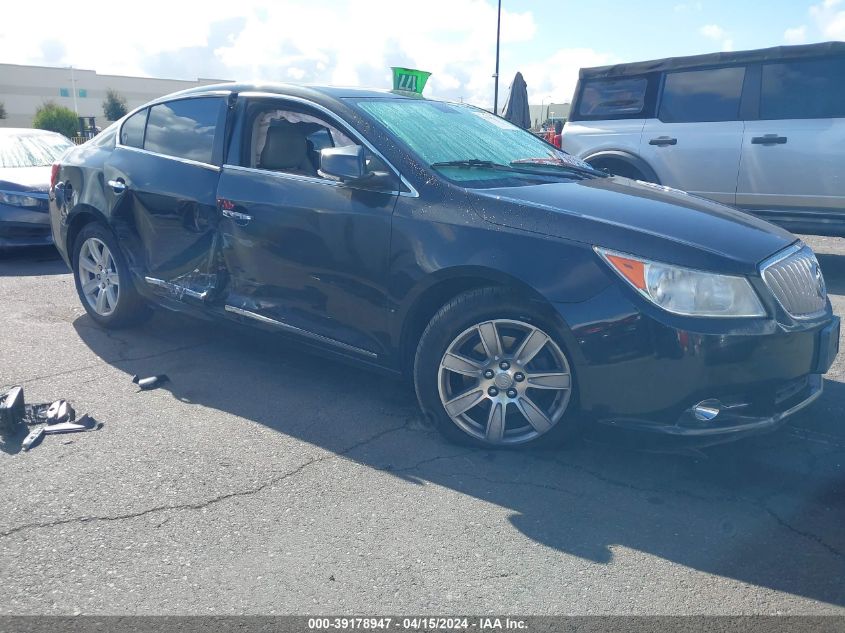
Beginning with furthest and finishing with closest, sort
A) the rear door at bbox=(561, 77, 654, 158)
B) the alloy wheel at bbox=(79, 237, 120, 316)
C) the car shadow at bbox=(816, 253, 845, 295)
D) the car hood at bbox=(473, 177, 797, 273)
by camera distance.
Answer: the rear door at bbox=(561, 77, 654, 158) → the car shadow at bbox=(816, 253, 845, 295) → the alloy wheel at bbox=(79, 237, 120, 316) → the car hood at bbox=(473, 177, 797, 273)

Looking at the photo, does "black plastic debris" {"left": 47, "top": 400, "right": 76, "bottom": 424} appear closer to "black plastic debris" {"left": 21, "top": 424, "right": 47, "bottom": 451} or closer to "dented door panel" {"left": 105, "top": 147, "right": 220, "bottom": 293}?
"black plastic debris" {"left": 21, "top": 424, "right": 47, "bottom": 451}

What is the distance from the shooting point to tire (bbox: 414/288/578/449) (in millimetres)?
3422

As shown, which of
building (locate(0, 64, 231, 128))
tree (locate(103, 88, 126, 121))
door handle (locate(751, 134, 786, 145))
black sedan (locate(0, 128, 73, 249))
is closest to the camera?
door handle (locate(751, 134, 786, 145))

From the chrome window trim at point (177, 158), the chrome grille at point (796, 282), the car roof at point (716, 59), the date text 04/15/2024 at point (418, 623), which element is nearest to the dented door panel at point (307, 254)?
the chrome window trim at point (177, 158)

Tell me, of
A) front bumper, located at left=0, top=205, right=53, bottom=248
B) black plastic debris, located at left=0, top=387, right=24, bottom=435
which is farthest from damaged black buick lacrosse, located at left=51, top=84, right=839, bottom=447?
front bumper, located at left=0, top=205, right=53, bottom=248

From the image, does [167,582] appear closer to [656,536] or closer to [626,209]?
[656,536]

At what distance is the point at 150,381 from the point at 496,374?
2169 mm

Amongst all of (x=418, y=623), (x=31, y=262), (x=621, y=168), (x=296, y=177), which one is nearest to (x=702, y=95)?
(x=621, y=168)

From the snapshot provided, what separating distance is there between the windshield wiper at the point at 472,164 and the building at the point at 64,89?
223 ft

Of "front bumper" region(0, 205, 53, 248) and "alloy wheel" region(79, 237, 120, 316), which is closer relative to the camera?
"alloy wheel" region(79, 237, 120, 316)

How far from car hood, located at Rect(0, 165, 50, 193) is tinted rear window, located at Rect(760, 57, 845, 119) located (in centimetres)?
773

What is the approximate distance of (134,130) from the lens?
5.30m

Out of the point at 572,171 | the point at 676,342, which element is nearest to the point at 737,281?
the point at 676,342

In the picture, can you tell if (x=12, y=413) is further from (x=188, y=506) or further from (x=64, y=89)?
(x=64, y=89)
